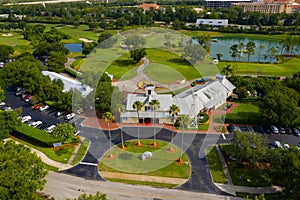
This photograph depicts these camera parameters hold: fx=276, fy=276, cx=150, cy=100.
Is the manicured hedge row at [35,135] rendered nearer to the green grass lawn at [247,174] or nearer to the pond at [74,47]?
the green grass lawn at [247,174]

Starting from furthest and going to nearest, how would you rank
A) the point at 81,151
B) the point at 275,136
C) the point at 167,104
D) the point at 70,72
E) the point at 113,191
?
the point at 70,72 → the point at 167,104 → the point at 275,136 → the point at 81,151 → the point at 113,191

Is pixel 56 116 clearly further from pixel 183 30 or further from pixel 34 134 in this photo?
pixel 183 30

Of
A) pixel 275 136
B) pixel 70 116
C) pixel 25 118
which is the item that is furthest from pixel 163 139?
pixel 25 118

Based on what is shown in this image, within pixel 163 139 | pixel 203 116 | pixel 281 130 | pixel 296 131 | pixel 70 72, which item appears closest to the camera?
pixel 163 139

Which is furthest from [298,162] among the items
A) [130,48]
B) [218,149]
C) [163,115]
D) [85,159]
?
[130,48]

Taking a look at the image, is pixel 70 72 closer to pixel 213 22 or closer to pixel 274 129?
pixel 274 129

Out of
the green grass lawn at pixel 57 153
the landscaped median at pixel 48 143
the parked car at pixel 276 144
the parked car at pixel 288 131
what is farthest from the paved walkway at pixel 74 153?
the parked car at pixel 288 131

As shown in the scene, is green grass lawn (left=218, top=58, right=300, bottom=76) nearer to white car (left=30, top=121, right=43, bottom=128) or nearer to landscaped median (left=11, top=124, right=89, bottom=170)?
landscaped median (left=11, top=124, right=89, bottom=170)
